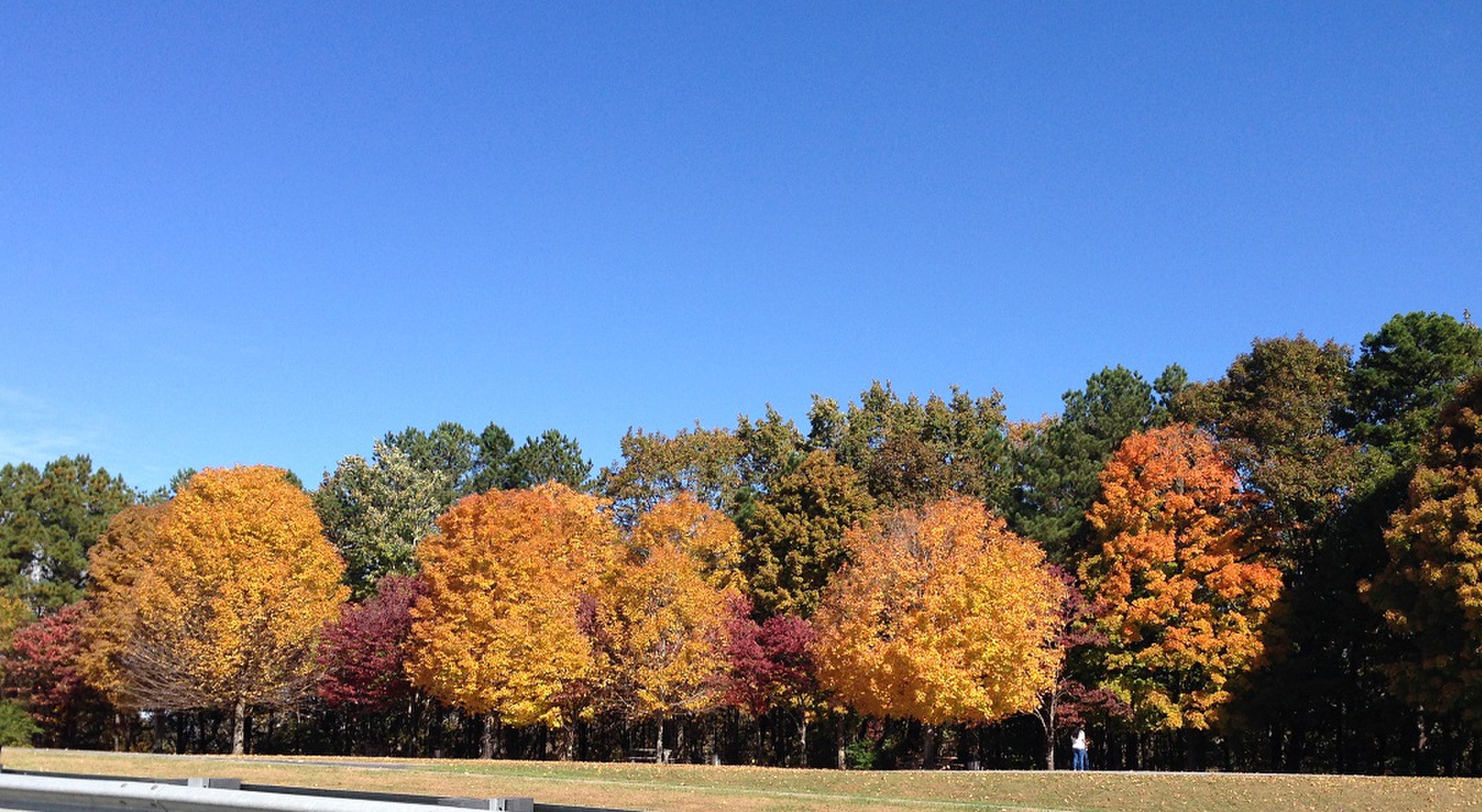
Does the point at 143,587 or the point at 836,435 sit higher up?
the point at 836,435

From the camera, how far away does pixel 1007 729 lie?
5559 cm

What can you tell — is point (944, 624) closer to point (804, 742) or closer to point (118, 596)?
point (804, 742)

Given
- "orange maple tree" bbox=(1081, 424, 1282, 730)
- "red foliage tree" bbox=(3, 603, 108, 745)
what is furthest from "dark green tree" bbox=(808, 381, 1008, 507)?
"red foliage tree" bbox=(3, 603, 108, 745)

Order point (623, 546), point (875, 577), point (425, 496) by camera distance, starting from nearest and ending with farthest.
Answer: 1. point (875, 577)
2. point (623, 546)
3. point (425, 496)

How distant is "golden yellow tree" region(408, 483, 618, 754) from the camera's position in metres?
50.9

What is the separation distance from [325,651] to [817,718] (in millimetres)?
22970

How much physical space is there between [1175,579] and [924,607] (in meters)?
10.6

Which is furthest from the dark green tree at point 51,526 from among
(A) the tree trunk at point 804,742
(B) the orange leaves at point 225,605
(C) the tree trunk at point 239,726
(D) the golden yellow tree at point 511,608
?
(A) the tree trunk at point 804,742

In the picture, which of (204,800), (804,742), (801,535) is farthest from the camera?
(801,535)

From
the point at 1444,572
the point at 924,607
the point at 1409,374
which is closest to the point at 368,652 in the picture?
the point at 924,607

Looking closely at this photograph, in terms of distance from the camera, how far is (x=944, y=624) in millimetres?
44656

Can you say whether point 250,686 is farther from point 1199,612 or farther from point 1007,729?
point 1199,612

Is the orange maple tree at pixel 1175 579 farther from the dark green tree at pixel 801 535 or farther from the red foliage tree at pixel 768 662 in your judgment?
the dark green tree at pixel 801 535

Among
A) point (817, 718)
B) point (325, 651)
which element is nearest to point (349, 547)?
point (325, 651)
